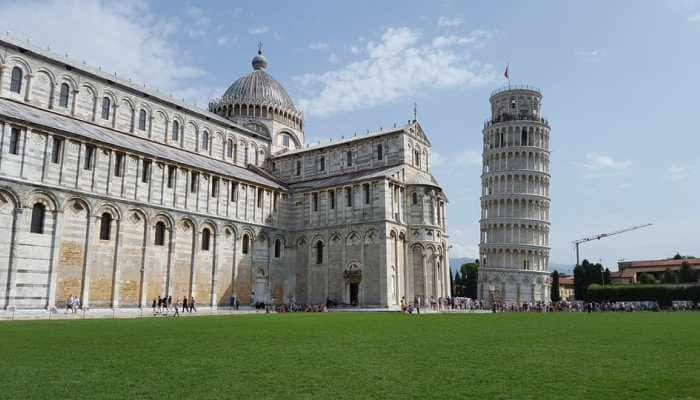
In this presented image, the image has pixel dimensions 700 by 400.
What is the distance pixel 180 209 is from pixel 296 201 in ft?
42.5

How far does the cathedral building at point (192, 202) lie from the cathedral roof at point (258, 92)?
0.80 feet

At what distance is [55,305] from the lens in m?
31.8

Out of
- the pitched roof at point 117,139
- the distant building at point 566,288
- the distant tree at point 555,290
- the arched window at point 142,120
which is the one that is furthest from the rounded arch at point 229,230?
the distant building at point 566,288

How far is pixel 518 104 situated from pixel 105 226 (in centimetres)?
6254

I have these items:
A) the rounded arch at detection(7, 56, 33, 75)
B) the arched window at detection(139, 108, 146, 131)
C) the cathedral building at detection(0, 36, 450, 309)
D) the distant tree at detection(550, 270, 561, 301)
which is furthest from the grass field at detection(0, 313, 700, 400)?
the distant tree at detection(550, 270, 561, 301)

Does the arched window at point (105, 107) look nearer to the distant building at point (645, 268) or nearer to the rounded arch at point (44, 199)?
the rounded arch at point (44, 199)

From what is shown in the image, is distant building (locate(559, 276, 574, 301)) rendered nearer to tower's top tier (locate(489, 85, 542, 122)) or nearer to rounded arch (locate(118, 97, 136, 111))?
tower's top tier (locate(489, 85, 542, 122))

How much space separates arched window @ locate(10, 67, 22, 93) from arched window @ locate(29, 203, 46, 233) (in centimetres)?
1030

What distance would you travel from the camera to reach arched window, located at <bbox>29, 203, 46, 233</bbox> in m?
31.1

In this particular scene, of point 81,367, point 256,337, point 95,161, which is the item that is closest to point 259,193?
point 95,161

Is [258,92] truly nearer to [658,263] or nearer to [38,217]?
[38,217]

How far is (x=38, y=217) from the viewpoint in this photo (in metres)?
31.4

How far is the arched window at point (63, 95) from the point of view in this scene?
3918cm

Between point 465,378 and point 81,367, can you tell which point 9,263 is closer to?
point 81,367
